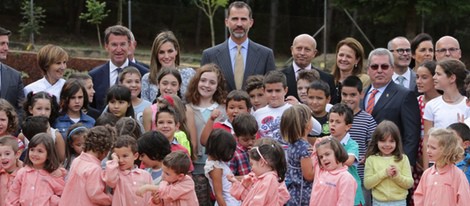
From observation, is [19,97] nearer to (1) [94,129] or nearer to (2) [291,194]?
(1) [94,129]

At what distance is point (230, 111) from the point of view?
7.84 m

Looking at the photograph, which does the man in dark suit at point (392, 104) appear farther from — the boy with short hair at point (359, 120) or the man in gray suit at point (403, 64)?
the man in gray suit at point (403, 64)

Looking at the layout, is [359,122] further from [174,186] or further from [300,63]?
[174,186]

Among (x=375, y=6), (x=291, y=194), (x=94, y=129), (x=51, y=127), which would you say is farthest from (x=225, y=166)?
(x=375, y=6)

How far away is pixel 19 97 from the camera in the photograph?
28.0ft

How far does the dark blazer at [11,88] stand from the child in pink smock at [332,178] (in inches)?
132

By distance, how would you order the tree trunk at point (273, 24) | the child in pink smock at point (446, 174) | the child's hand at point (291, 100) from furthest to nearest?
the tree trunk at point (273, 24) → the child's hand at point (291, 100) → the child in pink smock at point (446, 174)

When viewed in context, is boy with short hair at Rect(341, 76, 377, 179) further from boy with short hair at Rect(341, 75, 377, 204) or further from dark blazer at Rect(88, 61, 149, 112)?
dark blazer at Rect(88, 61, 149, 112)

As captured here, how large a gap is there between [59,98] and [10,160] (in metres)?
1.14

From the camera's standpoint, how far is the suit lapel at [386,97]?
808cm

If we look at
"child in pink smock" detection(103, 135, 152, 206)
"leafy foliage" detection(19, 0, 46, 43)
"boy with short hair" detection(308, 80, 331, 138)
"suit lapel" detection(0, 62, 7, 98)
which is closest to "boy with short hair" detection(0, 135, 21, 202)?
"child in pink smock" detection(103, 135, 152, 206)

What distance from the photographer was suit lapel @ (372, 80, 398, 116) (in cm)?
808

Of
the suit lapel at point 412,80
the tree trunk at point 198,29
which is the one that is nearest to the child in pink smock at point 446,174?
the suit lapel at point 412,80

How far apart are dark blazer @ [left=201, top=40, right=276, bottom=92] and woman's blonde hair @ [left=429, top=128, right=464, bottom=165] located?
254 centimetres
